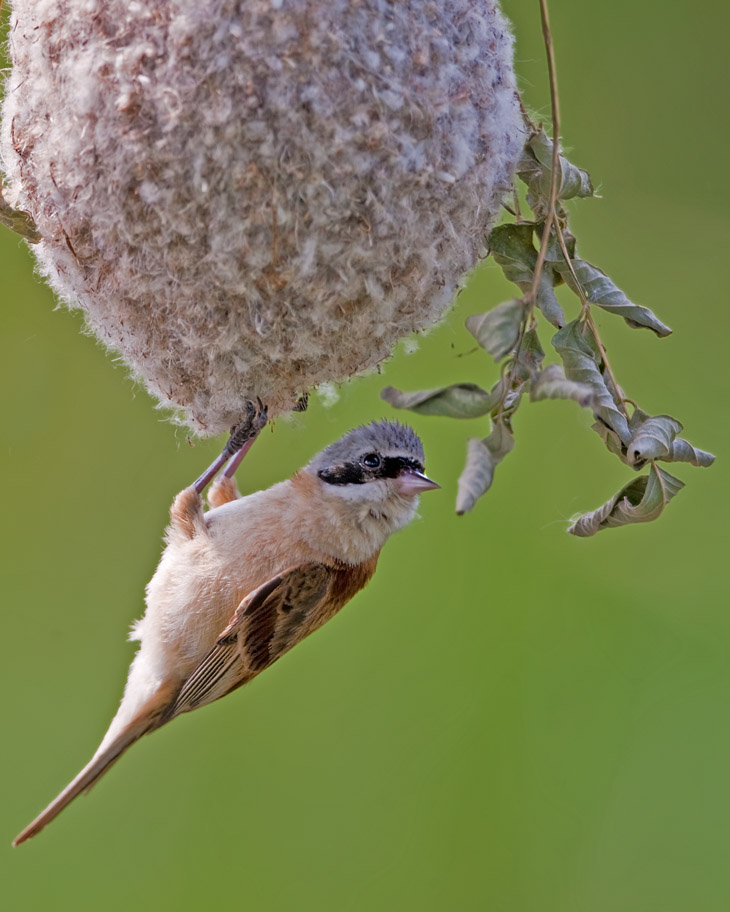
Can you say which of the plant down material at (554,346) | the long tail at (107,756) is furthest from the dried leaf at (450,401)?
the long tail at (107,756)

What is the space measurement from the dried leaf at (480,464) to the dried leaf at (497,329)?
0.42 ft

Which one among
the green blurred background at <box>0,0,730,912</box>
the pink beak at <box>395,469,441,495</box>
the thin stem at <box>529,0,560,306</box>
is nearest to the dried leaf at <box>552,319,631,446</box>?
the thin stem at <box>529,0,560,306</box>

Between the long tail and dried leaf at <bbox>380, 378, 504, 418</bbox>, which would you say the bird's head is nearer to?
dried leaf at <bbox>380, 378, 504, 418</bbox>

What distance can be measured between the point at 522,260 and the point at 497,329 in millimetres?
228

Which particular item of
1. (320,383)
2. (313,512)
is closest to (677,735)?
(313,512)

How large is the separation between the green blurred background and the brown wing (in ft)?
3.61

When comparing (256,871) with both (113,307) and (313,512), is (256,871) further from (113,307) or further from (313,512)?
(113,307)

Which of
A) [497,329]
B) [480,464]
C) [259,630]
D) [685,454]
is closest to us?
[480,464]

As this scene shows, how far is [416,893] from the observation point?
329 centimetres

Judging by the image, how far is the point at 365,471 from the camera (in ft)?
6.46

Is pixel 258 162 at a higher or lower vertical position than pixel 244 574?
higher

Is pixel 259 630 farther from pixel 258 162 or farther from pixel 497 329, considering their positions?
pixel 258 162

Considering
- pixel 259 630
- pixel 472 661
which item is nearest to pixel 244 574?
pixel 259 630

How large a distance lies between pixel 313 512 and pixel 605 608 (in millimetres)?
1537
